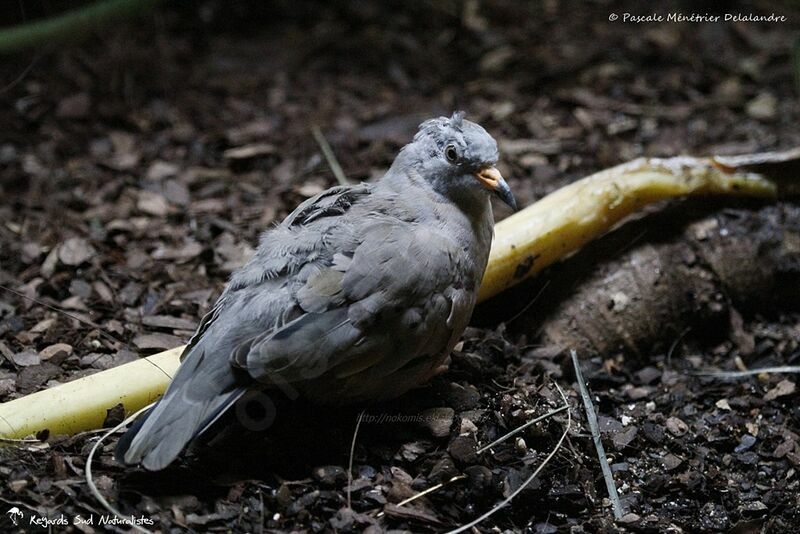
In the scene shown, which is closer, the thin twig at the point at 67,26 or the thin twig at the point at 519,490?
the thin twig at the point at 519,490

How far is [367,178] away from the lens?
5.26m

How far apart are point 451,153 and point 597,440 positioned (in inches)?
52.5

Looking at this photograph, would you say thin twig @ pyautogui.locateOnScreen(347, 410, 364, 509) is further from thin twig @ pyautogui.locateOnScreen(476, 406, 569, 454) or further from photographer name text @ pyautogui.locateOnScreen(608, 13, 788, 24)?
photographer name text @ pyautogui.locateOnScreen(608, 13, 788, 24)

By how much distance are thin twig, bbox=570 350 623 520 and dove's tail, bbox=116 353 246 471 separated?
1480mm

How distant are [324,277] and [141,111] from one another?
3336 millimetres

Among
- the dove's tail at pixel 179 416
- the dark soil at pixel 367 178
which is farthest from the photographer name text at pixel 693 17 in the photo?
the dove's tail at pixel 179 416

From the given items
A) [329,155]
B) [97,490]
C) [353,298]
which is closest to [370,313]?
[353,298]

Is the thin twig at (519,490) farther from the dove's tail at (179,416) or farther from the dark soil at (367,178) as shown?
the dove's tail at (179,416)

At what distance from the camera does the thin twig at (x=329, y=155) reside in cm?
516

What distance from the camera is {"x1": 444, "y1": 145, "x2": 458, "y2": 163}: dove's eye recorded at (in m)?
3.54

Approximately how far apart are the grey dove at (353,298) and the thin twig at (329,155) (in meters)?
1.46

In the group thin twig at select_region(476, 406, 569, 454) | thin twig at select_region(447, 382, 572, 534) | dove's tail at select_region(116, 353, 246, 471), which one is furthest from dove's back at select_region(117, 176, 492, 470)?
thin twig at select_region(447, 382, 572, 534)

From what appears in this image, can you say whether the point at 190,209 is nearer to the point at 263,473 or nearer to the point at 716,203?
the point at 263,473

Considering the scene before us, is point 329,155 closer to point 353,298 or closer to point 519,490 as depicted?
point 353,298
